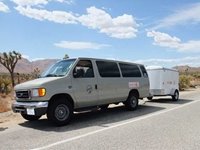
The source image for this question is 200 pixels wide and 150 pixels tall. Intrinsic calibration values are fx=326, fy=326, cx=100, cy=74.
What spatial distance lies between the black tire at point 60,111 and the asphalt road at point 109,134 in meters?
0.25

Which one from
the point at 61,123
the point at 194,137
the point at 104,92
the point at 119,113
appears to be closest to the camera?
the point at 194,137

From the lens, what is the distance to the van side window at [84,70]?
35.9 feet

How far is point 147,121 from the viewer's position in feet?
36.0

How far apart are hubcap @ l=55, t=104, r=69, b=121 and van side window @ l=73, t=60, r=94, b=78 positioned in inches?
45.1

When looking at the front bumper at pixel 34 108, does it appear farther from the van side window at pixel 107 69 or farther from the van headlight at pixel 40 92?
the van side window at pixel 107 69

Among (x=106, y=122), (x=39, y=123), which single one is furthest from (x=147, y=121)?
(x=39, y=123)

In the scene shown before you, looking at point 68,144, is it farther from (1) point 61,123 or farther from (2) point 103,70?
(2) point 103,70

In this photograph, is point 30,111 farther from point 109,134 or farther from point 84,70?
point 109,134

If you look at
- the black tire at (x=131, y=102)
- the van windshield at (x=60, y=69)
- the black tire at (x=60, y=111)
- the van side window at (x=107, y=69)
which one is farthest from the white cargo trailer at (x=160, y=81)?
the black tire at (x=60, y=111)

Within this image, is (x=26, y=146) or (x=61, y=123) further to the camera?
(x=61, y=123)

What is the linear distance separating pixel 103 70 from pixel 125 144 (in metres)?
5.13

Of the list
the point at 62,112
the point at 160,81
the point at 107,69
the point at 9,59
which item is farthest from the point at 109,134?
the point at 9,59

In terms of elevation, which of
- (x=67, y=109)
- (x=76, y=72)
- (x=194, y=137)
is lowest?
(x=194, y=137)

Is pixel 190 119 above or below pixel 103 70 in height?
below
